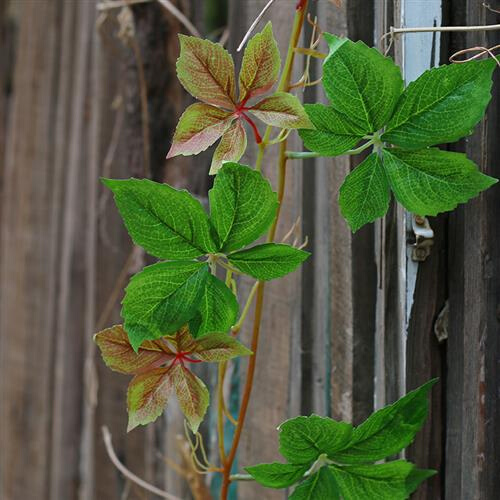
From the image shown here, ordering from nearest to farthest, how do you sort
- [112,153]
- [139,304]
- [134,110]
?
1. [139,304]
2. [134,110]
3. [112,153]

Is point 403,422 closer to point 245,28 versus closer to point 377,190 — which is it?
point 377,190

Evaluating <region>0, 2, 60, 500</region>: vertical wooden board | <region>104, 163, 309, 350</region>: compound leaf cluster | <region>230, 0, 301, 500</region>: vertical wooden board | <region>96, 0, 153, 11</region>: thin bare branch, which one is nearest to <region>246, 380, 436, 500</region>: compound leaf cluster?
<region>104, 163, 309, 350</region>: compound leaf cluster

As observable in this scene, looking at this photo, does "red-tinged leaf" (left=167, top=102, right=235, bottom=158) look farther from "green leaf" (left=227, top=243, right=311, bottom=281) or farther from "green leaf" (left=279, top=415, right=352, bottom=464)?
"green leaf" (left=279, top=415, right=352, bottom=464)

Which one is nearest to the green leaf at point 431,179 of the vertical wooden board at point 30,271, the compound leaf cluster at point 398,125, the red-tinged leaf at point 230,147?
the compound leaf cluster at point 398,125

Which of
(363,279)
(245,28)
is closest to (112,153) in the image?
(245,28)

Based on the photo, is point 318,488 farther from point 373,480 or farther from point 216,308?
point 216,308

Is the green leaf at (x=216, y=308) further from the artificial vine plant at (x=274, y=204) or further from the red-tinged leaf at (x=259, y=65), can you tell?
the red-tinged leaf at (x=259, y=65)
